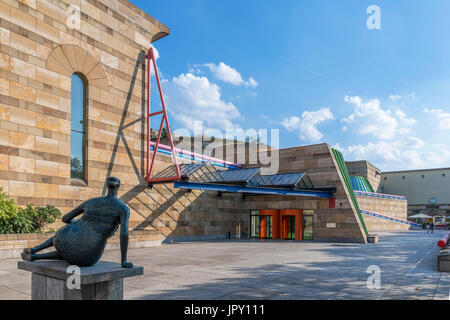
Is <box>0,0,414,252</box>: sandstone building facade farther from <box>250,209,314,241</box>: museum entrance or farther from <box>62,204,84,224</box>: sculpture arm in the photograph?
<box>62,204,84,224</box>: sculpture arm

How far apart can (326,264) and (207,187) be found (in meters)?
11.6

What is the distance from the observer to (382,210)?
56.1 m

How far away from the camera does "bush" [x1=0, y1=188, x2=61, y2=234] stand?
15442mm

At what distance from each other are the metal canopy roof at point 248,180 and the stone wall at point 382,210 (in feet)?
75.5

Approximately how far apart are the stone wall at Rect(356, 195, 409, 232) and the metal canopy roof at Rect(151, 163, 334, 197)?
75.5 ft

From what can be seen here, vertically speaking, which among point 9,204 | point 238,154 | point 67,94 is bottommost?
point 9,204

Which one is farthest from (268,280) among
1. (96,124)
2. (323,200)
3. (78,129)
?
(323,200)

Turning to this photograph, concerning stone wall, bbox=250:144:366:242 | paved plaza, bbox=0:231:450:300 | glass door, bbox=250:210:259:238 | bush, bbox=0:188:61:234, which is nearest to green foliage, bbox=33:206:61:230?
bush, bbox=0:188:61:234

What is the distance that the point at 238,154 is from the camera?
119 feet

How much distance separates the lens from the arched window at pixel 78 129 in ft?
68.3

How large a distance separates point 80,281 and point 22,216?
13.6m

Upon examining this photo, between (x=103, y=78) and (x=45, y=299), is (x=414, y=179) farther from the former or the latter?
(x=45, y=299)
